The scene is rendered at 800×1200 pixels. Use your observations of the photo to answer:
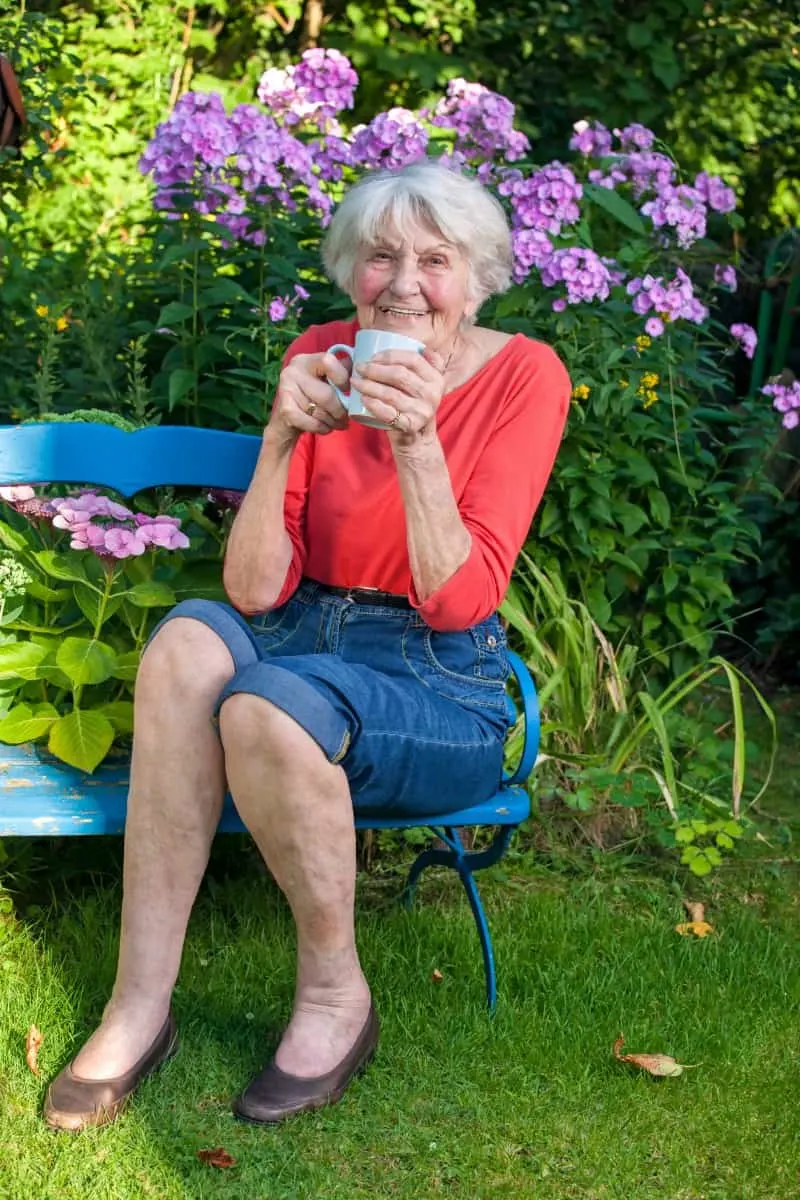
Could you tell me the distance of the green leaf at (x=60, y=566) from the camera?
9.06 ft

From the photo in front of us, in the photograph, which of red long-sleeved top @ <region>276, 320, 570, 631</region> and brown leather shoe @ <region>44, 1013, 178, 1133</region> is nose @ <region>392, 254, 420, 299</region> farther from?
brown leather shoe @ <region>44, 1013, 178, 1133</region>

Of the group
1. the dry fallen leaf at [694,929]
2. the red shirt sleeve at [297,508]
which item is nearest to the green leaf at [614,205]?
the red shirt sleeve at [297,508]

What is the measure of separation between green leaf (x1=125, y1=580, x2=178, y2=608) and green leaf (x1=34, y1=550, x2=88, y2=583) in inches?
3.8

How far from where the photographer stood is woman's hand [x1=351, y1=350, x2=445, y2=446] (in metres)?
2.19

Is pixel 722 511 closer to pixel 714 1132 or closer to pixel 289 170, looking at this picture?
pixel 289 170

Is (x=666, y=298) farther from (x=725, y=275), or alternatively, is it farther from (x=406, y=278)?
(x=406, y=278)

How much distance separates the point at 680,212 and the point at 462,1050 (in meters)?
2.01

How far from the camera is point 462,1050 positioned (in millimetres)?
2590

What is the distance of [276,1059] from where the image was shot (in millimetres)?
2400

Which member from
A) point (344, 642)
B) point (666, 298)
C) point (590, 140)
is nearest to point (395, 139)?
point (590, 140)

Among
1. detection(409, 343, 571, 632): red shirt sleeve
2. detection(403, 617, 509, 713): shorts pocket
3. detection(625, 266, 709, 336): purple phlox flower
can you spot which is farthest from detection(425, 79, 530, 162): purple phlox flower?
detection(403, 617, 509, 713): shorts pocket

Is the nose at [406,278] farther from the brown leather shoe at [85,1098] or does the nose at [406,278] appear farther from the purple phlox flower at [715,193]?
the purple phlox flower at [715,193]

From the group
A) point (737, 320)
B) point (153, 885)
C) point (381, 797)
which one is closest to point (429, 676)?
point (381, 797)

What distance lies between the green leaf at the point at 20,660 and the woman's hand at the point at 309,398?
0.72m
